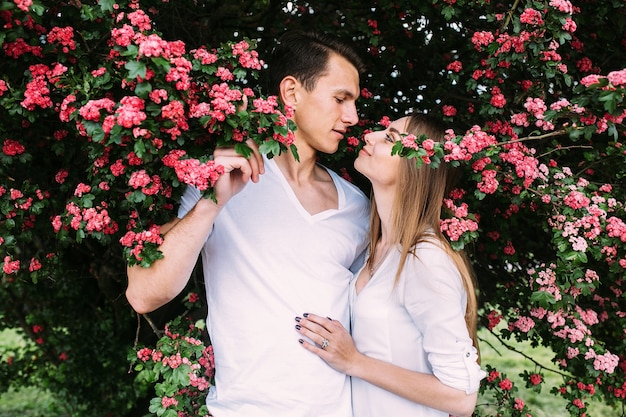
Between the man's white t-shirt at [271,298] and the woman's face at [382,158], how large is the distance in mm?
324

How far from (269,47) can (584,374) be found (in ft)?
9.94

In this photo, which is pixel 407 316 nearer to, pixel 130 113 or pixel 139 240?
pixel 139 240

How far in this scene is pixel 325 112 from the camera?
297 cm

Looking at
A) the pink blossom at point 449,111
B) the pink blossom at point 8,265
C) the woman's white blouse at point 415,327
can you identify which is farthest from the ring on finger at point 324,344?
the pink blossom at point 449,111

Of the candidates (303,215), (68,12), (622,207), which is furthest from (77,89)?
(622,207)

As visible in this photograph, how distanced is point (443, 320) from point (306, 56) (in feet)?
5.19

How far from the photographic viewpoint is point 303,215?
274cm

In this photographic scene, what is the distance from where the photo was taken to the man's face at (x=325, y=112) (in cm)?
297

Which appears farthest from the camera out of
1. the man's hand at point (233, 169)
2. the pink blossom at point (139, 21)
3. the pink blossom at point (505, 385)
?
the pink blossom at point (505, 385)

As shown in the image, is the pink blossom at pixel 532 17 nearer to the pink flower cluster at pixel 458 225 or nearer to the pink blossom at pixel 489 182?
the pink blossom at pixel 489 182

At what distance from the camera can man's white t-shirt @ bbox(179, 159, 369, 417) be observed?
96.8 inches

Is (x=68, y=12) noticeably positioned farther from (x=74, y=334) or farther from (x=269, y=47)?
(x=74, y=334)

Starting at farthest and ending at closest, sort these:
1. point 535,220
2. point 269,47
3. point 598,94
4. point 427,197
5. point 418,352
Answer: point 269,47 → point 535,220 → point 427,197 → point 418,352 → point 598,94

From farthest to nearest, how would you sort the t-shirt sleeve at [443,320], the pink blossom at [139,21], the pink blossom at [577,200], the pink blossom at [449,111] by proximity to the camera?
1. the pink blossom at [449,111]
2. the pink blossom at [577,200]
3. the t-shirt sleeve at [443,320]
4. the pink blossom at [139,21]
